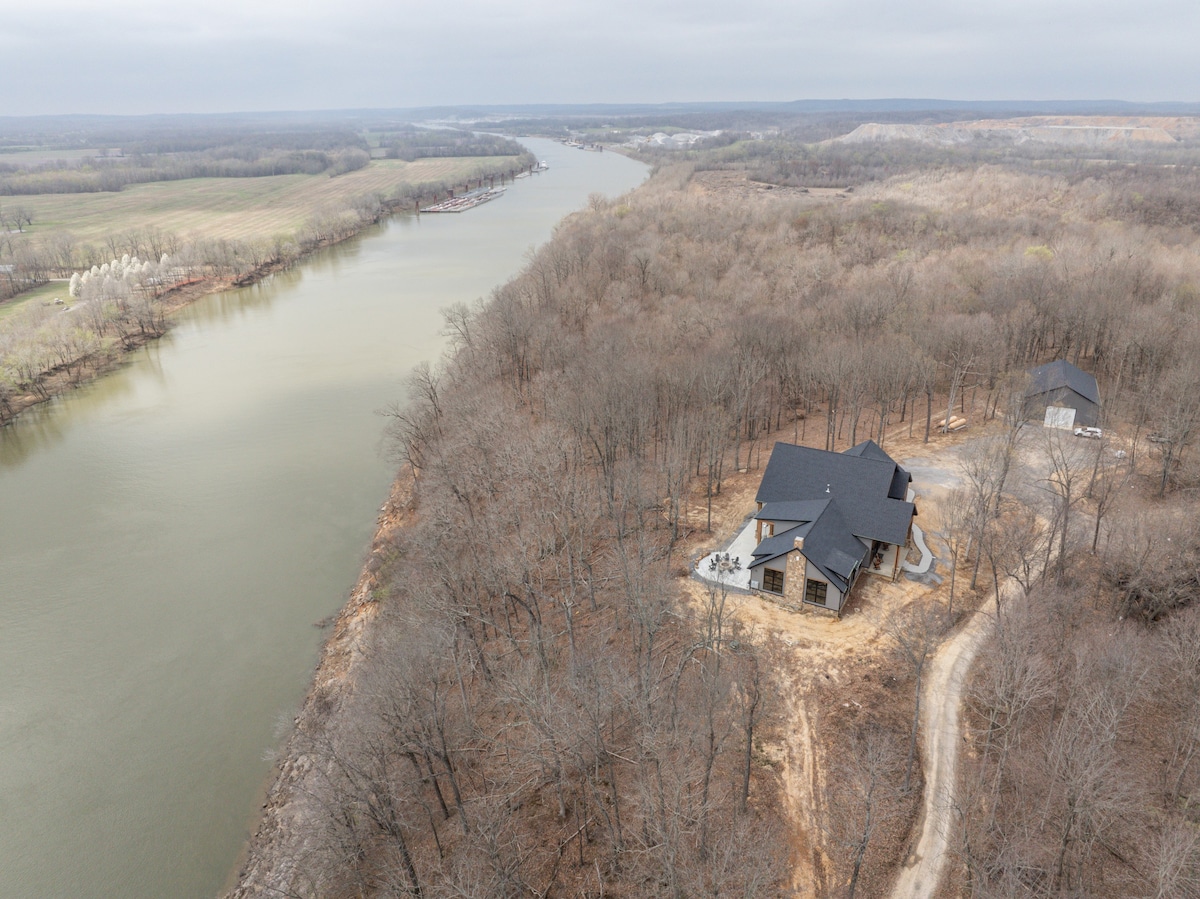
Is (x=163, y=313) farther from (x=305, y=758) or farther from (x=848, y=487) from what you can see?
(x=848, y=487)

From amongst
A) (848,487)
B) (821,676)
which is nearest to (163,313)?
(848,487)

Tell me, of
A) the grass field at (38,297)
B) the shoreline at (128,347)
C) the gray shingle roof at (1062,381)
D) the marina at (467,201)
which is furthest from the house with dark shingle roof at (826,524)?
the marina at (467,201)

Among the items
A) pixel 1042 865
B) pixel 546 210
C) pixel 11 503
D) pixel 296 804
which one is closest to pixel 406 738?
pixel 296 804

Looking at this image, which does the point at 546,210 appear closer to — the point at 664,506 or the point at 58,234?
the point at 58,234

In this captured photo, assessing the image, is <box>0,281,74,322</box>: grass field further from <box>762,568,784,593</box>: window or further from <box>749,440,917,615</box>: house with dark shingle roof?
<box>762,568,784,593</box>: window

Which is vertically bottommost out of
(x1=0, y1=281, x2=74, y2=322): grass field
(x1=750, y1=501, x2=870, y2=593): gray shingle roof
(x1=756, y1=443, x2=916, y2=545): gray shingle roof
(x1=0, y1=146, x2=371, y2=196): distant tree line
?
(x1=750, y1=501, x2=870, y2=593): gray shingle roof

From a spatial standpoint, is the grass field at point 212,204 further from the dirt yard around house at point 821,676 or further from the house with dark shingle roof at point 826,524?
the dirt yard around house at point 821,676

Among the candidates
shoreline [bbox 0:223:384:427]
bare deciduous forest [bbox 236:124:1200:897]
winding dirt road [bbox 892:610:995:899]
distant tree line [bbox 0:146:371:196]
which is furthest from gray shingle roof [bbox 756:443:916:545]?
distant tree line [bbox 0:146:371:196]
